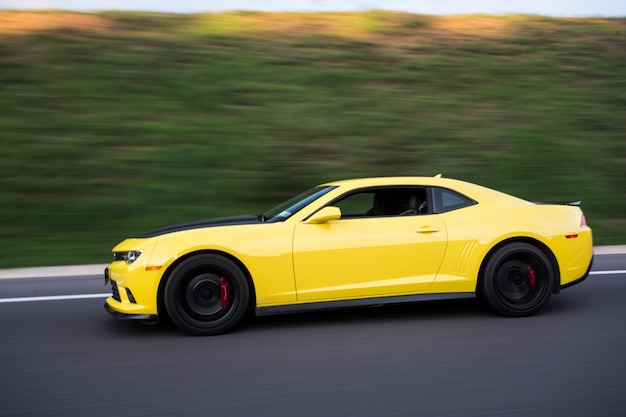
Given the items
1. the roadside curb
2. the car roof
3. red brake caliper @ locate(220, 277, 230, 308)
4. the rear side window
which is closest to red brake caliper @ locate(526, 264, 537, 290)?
the car roof

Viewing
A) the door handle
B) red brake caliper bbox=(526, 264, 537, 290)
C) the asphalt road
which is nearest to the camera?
the asphalt road

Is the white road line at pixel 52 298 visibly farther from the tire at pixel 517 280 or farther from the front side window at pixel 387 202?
the tire at pixel 517 280

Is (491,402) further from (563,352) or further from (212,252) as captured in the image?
(212,252)

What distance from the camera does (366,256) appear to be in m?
5.79

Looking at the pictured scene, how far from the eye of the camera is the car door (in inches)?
225

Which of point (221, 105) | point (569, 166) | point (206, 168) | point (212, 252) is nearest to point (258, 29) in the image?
point (221, 105)

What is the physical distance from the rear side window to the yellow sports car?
10mm

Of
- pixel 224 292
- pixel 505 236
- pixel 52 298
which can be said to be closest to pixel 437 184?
pixel 505 236

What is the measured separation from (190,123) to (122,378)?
910 centimetres

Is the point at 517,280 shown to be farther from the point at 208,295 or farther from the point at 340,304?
the point at 208,295

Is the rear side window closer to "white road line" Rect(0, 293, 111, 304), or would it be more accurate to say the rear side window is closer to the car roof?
the car roof

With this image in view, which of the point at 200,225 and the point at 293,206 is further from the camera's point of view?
the point at 293,206

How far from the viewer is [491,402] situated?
400cm

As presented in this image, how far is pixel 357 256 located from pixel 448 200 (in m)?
1.10
